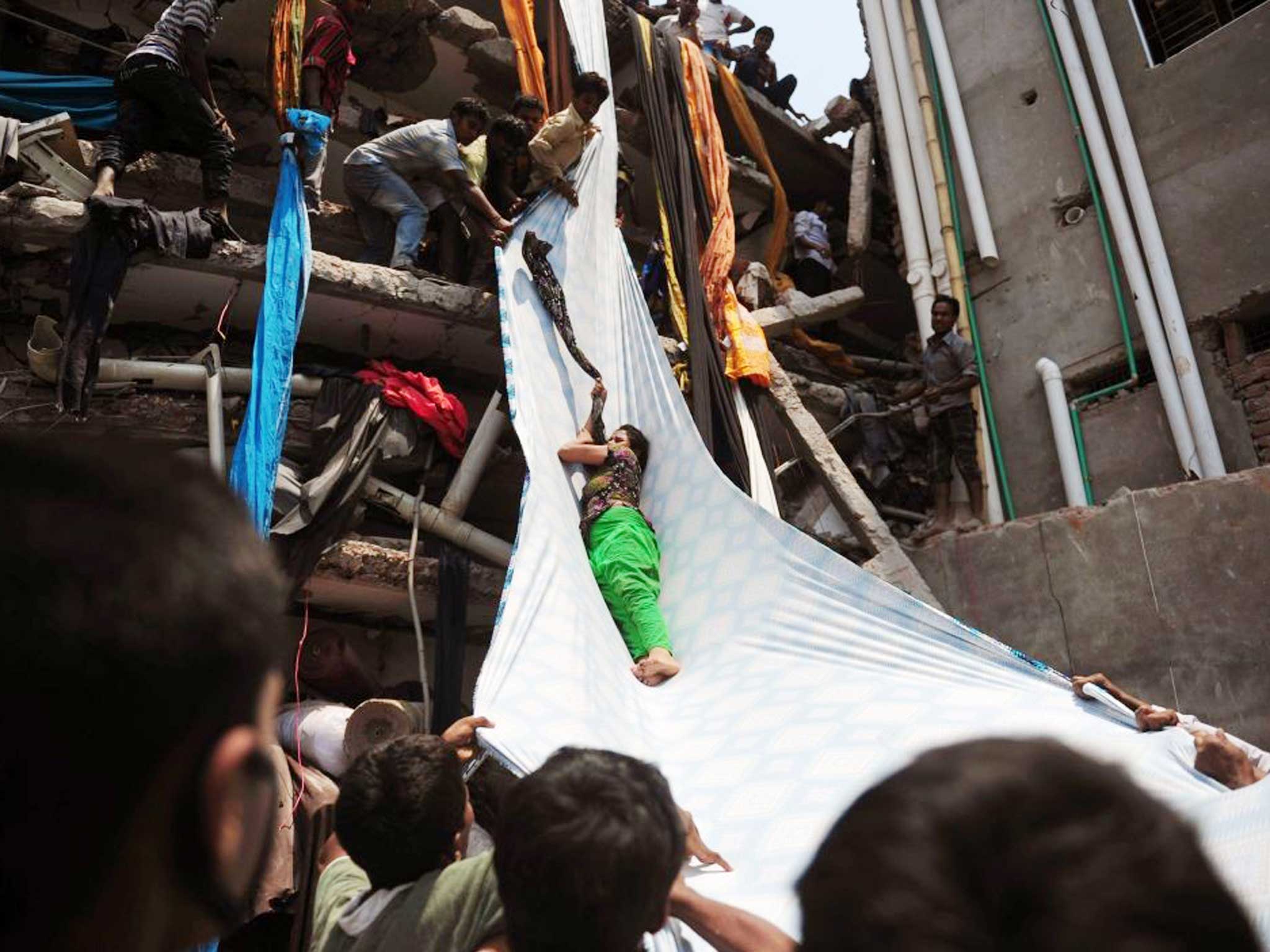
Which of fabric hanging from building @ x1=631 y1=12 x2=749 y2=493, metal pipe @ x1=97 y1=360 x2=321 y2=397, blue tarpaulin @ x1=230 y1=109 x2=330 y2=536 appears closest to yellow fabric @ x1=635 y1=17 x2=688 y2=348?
fabric hanging from building @ x1=631 y1=12 x2=749 y2=493

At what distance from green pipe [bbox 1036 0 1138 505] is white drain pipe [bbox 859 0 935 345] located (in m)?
1.14

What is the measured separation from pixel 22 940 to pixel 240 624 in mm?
180

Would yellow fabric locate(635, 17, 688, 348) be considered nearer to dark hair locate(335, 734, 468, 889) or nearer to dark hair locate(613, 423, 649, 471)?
dark hair locate(613, 423, 649, 471)

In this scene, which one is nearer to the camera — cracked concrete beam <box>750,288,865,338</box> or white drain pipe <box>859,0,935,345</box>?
cracked concrete beam <box>750,288,865,338</box>

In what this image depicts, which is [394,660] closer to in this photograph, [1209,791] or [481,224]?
[481,224]

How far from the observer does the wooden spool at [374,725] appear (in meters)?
3.75

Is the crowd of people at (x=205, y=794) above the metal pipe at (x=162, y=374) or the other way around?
the other way around

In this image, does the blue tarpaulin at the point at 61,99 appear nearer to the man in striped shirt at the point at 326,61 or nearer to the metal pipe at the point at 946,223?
the man in striped shirt at the point at 326,61

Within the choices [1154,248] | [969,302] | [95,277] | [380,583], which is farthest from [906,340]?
[95,277]

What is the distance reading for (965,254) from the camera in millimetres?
7242

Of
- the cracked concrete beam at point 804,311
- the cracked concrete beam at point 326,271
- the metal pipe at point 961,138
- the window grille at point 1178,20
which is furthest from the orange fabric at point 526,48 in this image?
the window grille at point 1178,20

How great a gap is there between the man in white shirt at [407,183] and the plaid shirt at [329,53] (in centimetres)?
43

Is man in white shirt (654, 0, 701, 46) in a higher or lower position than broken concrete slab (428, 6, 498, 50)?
higher

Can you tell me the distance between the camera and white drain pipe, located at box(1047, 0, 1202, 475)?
19.0 feet
